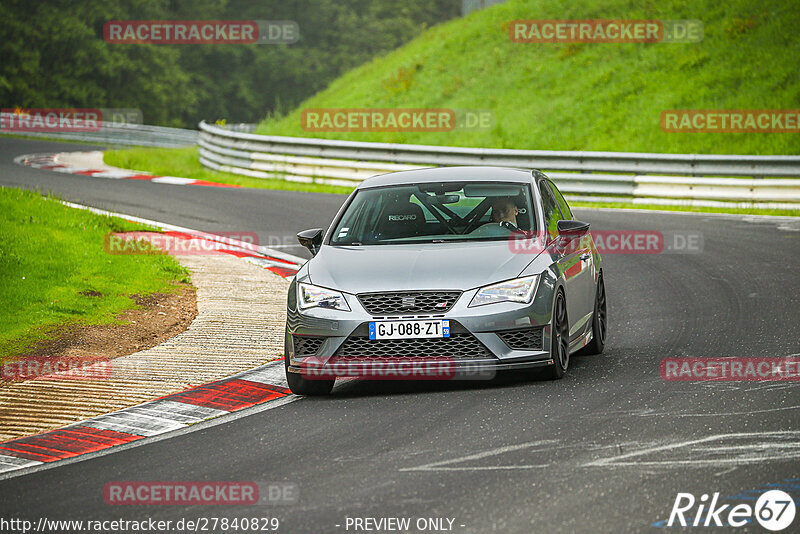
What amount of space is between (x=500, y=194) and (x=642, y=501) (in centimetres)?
448

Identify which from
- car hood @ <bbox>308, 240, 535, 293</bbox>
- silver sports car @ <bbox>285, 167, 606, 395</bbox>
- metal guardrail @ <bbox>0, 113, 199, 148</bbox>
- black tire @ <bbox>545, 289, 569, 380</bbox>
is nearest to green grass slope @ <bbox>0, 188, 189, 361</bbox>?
silver sports car @ <bbox>285, 167, 606, 395</bbox>

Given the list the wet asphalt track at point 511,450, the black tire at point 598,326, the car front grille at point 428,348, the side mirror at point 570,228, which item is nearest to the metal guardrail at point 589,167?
the wet asphalt track at point 511,450

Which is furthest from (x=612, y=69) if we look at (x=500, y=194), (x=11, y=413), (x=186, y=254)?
(x=11, y=413)

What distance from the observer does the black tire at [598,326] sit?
10258 mm

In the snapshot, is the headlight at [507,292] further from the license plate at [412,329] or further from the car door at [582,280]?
the car door at [582,280]

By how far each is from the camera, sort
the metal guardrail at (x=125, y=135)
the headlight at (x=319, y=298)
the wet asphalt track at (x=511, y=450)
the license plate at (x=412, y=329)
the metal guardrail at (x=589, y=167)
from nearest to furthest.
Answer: the wet asphalt track at (x=511, y=450)
the license plate at (x=412, y=329)
the headlight at (x=319, y=298)
the metal guardrail at (x=589, y=167)
the metal guardrail at (x=125, y=135)

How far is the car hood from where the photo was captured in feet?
28.1

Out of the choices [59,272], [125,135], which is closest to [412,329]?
[59,272]

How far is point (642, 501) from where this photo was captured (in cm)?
582

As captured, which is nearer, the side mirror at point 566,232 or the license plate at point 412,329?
the license plate at point 412,329

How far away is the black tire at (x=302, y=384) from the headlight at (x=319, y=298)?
31 centimetres

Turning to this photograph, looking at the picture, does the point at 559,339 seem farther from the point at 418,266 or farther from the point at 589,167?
the point at 589,167

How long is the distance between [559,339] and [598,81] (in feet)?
78.6

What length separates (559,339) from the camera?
29.2 feet
